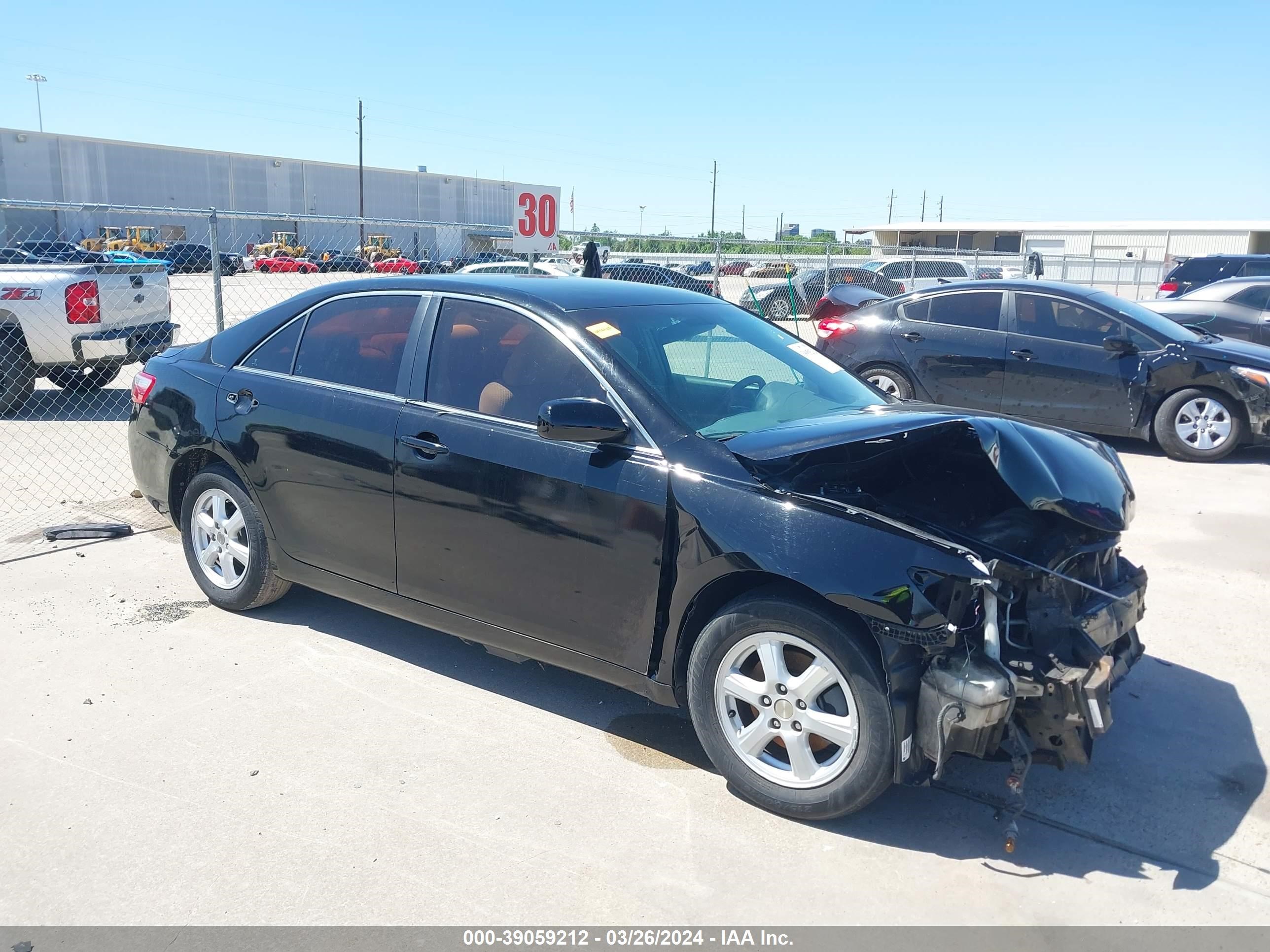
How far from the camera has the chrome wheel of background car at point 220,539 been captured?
5176 mm

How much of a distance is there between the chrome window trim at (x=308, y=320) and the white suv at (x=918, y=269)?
1730cm

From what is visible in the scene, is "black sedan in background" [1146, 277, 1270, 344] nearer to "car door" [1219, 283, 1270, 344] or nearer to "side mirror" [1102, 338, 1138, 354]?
"car door" [1219, 283, 1270, 344]

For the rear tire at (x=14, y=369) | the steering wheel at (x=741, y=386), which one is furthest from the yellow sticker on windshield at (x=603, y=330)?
the rear tire at (x=14, y=369)

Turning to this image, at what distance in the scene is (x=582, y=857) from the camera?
3281 millimetres

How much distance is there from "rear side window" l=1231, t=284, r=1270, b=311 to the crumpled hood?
1071cm

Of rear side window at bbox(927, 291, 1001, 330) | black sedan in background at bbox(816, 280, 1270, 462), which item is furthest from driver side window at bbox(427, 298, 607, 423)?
rear side window at bbox(927, 291, 1001, 330)

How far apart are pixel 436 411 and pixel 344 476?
0.57 metres

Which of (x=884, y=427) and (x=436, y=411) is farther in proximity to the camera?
(x=436, y=411)

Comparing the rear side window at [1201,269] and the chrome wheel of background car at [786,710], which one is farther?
the rear side window at [1201,269]

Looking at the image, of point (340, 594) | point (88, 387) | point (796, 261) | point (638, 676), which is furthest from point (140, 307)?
point (796, 261)

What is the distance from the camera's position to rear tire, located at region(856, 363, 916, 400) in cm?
1025

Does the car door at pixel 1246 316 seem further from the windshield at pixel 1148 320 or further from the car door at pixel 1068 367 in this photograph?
the car door at pixel 1068 367
